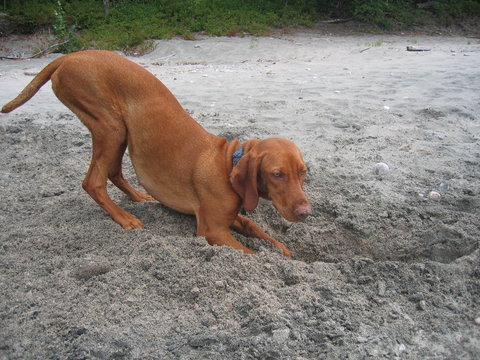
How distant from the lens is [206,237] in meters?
3.40

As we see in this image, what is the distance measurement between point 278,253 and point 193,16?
14.8 m

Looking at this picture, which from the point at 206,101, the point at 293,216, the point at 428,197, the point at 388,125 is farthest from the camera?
the point at 206,101

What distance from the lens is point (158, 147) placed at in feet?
11.6

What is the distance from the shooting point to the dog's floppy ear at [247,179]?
10.3 feet

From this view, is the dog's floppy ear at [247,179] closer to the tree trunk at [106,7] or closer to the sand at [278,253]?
the sand at [278,253]

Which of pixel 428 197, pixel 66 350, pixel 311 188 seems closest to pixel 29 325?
pixel 66 350

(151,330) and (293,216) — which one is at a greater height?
(293,216)

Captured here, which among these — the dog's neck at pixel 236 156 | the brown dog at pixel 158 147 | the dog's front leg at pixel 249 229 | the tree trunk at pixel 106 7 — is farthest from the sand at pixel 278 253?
the tree trunk at pixel 106 7

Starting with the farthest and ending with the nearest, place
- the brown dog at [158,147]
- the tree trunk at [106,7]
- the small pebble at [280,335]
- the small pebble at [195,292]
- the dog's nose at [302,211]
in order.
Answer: the tree trunk at [106,7] → the brown dog at [158,147] → the dog's nose at [302,211] → the small pebble at [195,292] → the small pebble at [280,335]

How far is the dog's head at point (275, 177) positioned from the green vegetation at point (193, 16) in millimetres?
11345

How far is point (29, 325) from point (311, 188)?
2.69 m

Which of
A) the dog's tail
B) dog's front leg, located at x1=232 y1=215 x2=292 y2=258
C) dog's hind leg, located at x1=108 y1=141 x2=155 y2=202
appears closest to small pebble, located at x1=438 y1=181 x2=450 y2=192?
dog's front leg, located at x1=232 y1=215 x2=292 y2=258

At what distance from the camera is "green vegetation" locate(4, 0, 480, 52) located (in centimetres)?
1434

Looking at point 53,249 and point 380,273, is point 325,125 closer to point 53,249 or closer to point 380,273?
point 380,273
